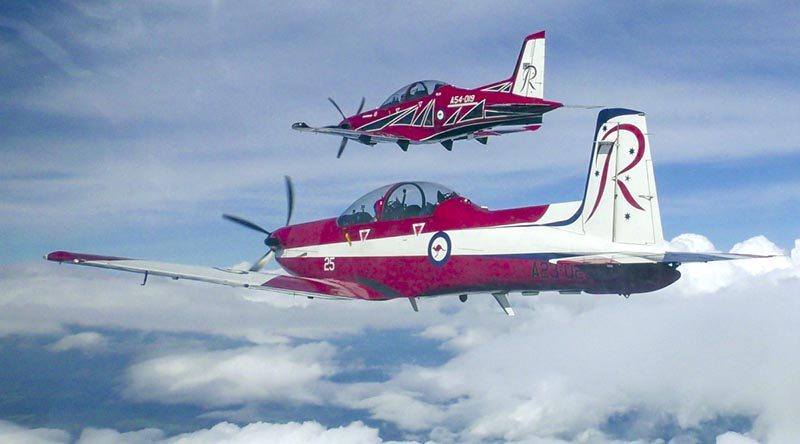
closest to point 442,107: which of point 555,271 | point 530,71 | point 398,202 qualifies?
point 530,71

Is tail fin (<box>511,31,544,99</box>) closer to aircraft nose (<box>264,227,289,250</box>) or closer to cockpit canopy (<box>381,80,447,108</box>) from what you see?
cockpit canopy (<box>381,80,447,108</box>)

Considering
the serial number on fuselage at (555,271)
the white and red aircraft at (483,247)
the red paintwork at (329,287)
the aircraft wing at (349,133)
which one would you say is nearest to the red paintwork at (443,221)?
the white and red aircraft at (483,247)

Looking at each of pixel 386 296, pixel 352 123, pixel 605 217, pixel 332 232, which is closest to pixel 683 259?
pixel 605 217

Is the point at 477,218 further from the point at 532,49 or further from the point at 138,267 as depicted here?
the point at 532,49

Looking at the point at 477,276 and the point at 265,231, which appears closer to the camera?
the point at 477,276

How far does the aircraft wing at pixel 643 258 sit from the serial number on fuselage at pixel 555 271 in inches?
6.6

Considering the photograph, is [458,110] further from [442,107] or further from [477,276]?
[477,276]

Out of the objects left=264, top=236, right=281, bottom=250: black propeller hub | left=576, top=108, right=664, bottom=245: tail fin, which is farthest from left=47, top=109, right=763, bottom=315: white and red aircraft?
left=264, top=236, right=281, bottom=250: black propeller hub

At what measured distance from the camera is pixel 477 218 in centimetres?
1477

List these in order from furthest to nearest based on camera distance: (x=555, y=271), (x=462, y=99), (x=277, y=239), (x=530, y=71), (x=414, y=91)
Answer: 1. (x=414, y=91)
2. (x=530, y=71)
3. (x=462, y=99)
4. (x=277, y=239)
5. (x=555, y=271)

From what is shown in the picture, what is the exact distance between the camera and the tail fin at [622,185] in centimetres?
1258

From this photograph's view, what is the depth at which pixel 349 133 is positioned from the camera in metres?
23.4

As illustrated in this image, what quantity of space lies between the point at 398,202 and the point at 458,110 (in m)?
6.82

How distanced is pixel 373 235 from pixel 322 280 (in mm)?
2087
